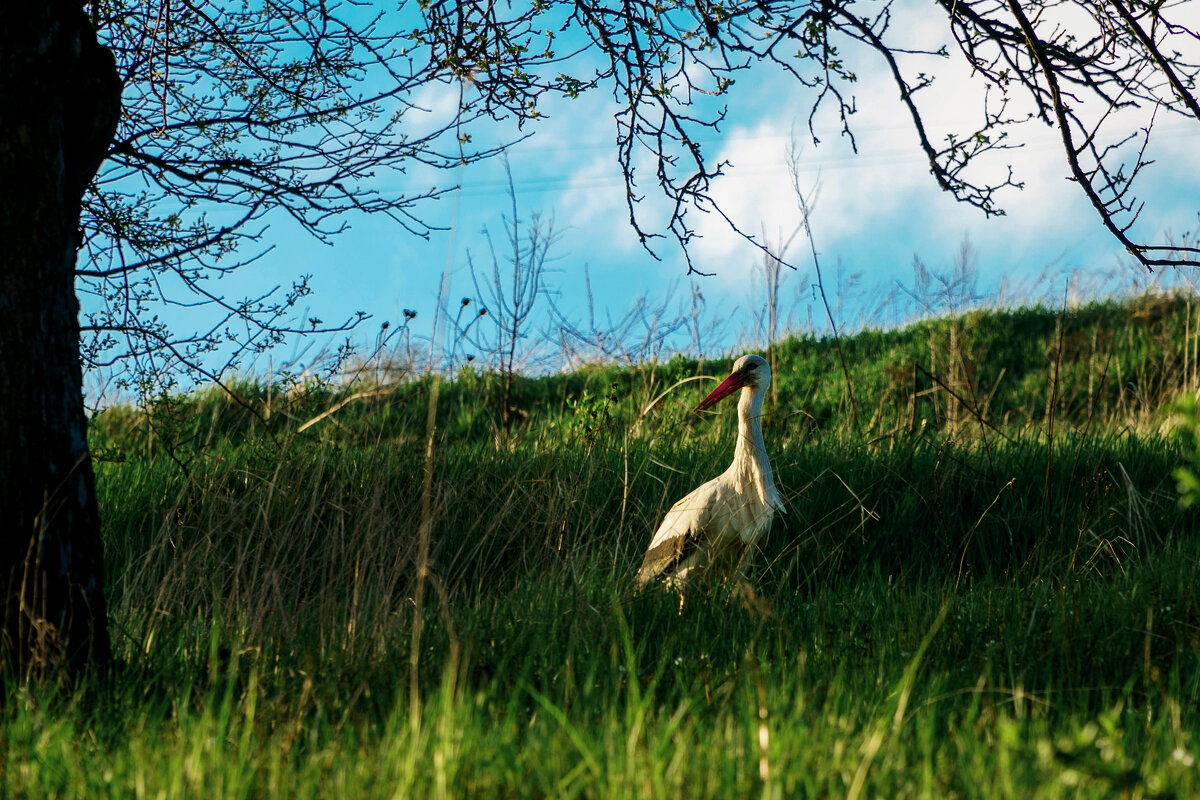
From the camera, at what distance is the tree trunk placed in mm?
3082

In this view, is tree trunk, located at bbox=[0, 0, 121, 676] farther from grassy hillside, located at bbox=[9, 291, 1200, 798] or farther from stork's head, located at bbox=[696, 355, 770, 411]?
stork's head, located at bbox=[696, 355, 770, 411]

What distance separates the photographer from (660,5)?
187 inches

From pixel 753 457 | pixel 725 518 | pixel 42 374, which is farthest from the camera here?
pixel 753 457

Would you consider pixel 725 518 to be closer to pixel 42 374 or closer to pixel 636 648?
pixel 636 648

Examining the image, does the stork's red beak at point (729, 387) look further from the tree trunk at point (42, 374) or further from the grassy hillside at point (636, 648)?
the tree trunk at point (42, 374)

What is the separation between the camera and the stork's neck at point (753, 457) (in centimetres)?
529

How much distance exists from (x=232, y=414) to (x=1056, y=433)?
869 centimetres

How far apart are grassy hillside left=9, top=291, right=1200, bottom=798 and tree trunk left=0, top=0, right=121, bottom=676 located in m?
0.28

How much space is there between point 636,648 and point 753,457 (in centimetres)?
218

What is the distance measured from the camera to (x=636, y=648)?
135 inches

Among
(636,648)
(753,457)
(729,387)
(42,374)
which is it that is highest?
(729,387)

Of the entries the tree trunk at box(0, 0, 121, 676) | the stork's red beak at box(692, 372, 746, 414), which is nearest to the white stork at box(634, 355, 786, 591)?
the stork's red beak at box(692, 372, 746, 414)

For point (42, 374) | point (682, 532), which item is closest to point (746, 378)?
point (682, 532)

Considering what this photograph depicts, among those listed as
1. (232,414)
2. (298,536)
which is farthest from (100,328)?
(232,414)
